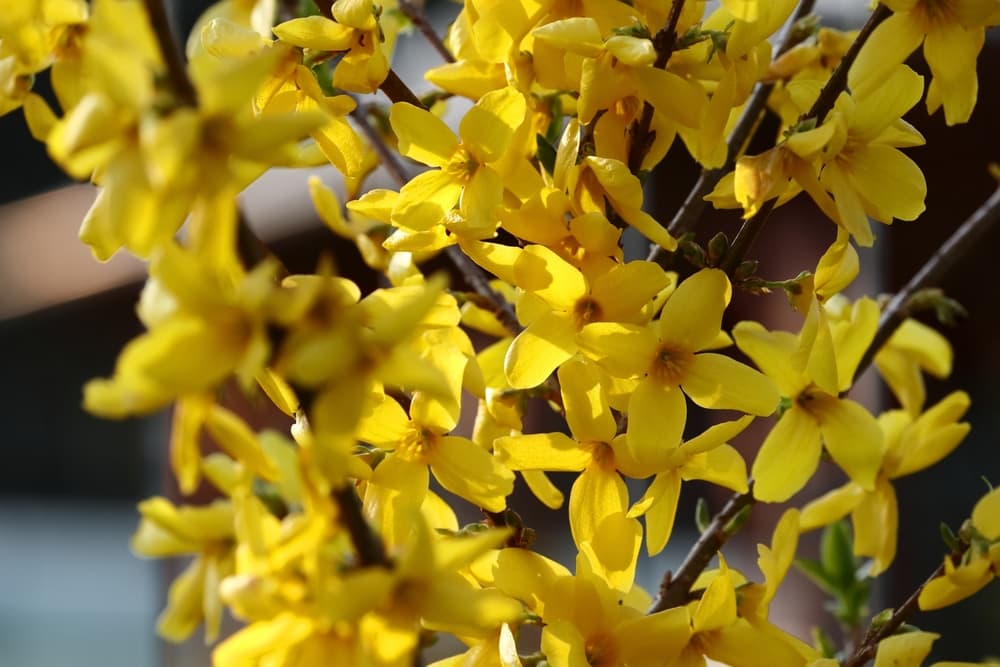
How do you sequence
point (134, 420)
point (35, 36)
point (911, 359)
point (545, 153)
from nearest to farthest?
point (35, 36)
point (545, 153)
point (911, 359)
point (134, 420)

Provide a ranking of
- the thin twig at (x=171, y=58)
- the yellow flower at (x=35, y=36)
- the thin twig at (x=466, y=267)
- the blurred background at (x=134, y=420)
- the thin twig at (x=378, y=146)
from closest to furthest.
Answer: the thin twig at (x=171, y=58), the yellow flower at (x=35, y=36), the thin twig at (x=466, y=267), the thin twig at (x=378, y=146), the blurred background at (x=134, y=420)

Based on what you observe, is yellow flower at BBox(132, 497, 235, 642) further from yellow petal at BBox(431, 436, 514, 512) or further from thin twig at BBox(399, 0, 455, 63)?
thin twig at BBox(399, 0, 455, 63)

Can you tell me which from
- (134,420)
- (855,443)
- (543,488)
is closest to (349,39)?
(543,488)

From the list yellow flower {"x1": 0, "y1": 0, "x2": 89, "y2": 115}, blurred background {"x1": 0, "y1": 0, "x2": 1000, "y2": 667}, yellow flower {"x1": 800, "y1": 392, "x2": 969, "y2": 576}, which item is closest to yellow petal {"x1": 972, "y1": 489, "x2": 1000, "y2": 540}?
yellow flower {"x1": 800, "y1": 392, "x2": 969, "y2": 576}

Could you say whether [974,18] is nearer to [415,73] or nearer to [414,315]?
[414,315]

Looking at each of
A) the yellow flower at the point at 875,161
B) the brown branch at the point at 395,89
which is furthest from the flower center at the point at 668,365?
the brown branch at the point at 395,89

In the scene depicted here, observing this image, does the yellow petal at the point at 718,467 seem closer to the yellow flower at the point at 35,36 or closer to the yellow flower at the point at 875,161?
the yellow flower at the point at 875,161

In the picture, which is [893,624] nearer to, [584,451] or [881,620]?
[881,620]

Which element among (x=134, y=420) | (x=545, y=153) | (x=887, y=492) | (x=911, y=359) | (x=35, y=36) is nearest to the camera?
(x=35, y=36)
